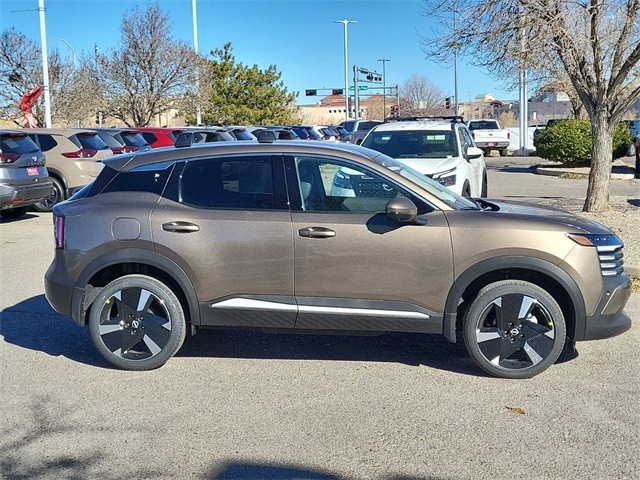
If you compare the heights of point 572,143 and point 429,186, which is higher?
point 572,143

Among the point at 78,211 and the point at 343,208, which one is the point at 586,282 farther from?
the point at 78,211

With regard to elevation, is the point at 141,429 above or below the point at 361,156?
below

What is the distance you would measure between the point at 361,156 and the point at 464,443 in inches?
88.9

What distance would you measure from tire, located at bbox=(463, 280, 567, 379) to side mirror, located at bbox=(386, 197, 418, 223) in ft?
2.51

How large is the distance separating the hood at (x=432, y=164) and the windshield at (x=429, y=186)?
4.91m

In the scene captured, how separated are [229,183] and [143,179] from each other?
0.68 meters

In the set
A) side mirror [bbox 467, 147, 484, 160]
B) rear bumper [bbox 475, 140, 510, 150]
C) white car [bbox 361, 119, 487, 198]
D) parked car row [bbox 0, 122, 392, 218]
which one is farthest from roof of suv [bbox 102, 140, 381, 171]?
rear bumper [bbox 475, 140, 510, 150]

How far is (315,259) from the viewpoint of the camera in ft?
17.2

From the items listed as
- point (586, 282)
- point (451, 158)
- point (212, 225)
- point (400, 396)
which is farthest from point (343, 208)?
point (451, 158)

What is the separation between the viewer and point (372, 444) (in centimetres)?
419

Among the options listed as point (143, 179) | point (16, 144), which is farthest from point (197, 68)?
Result: point (143, 179)

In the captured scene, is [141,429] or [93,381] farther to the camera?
[93,381]

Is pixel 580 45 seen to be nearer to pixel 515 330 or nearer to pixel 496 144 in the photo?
pixel 515 330

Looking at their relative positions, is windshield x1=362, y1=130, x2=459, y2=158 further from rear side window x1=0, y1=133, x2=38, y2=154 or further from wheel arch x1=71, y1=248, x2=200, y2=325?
wheel arch x1=71, y1=248, x2=200, y2=325
